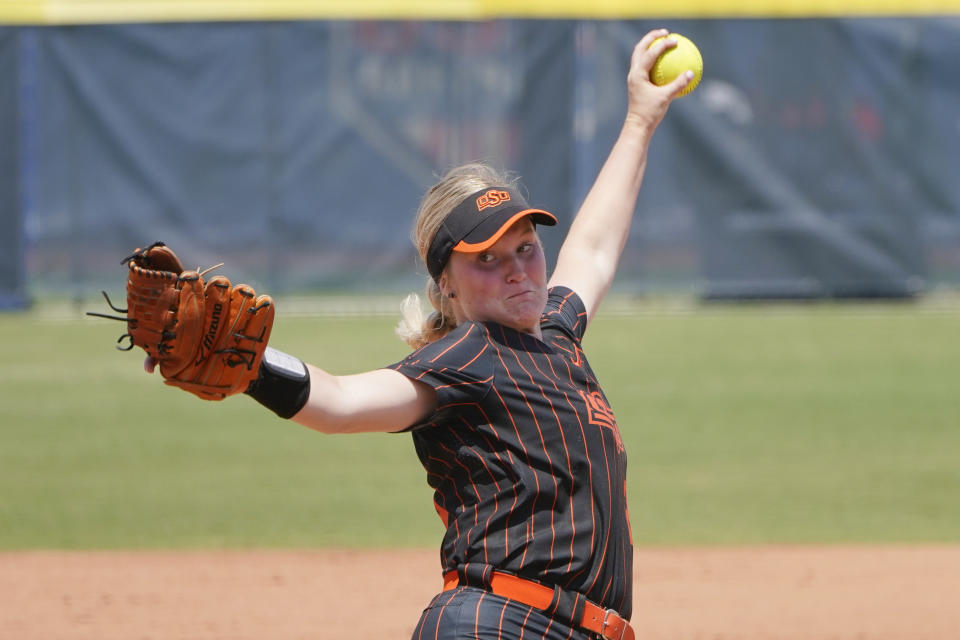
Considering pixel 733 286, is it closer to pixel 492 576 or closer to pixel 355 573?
pixel 355 573

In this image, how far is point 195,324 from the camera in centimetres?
197

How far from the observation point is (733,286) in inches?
476

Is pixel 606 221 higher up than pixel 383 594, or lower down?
higher up

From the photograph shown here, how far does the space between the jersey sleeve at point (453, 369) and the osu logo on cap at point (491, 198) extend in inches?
10.0

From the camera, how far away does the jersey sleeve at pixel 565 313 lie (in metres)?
2.61

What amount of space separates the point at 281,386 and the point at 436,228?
1.71 ft

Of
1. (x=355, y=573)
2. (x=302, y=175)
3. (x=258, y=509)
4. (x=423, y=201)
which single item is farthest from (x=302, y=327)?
(x=423, y=201)

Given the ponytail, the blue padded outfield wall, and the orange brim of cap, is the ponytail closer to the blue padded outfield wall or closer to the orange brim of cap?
the orange brim of cap

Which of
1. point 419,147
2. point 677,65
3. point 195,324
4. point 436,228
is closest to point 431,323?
point 436,228

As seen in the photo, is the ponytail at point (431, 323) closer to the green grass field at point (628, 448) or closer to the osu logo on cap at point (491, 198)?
the osu logo on cap at point (491, 198)

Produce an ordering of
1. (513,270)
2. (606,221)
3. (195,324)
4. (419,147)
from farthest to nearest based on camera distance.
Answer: (419,147)
(606,221)
(513,270)
(195,324)

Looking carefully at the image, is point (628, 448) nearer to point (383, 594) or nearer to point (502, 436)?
point (383, 594)

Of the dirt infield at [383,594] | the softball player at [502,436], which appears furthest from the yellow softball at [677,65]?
the dirt infield at [383,594]

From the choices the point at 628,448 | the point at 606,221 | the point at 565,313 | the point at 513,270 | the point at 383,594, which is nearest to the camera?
the point at 513,270
